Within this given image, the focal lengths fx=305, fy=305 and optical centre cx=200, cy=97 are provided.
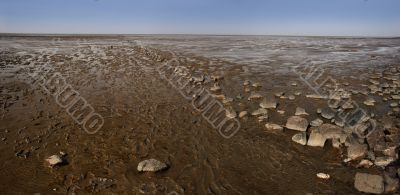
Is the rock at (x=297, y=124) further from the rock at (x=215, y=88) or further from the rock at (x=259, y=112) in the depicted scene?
the rock at (x=215, y=88)

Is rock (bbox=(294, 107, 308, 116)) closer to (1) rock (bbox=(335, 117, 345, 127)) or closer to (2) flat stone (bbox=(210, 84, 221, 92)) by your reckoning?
(1) rock (bbox=(335, 117, 345, 127))

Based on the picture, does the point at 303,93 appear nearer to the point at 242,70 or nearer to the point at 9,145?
the point at 242,70

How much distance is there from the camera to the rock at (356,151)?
6.86m

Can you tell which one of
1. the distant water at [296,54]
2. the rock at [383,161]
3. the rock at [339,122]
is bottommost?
the distant water at [296,54]

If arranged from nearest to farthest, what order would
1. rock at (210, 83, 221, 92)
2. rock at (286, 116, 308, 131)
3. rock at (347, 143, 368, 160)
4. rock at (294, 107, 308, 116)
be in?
rock at (347, 143, 368, 160) < rock at (286, 116, 308, 131) < rock at (294, 107, 308, 116) < rock at (210, 83, 221, 92)

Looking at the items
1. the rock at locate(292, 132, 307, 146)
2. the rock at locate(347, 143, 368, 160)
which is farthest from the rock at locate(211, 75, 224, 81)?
the rock at locate(347, 143, 368, 160)

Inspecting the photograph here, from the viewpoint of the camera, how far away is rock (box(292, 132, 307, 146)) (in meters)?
7.70

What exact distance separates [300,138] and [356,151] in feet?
4.35

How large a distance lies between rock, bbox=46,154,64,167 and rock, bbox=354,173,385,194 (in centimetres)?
613

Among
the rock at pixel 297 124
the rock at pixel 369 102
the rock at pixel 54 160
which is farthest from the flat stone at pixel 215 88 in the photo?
the rock at pixel 54 160

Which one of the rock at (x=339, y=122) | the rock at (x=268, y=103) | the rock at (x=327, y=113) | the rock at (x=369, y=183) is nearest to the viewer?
the rock at (x=369, y=183)

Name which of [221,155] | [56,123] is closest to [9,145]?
[56,123]

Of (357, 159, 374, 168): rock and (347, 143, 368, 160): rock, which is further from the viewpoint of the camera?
(347, 143, 368, 160): rock

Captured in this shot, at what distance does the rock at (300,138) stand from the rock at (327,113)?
2161 millimetres
